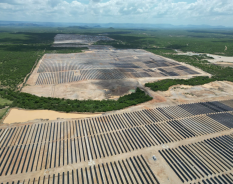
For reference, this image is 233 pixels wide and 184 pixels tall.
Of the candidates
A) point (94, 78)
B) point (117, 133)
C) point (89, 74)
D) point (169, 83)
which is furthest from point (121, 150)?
point (89, 74)

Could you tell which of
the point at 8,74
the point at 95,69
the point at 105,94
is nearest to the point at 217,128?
the point at 105,94

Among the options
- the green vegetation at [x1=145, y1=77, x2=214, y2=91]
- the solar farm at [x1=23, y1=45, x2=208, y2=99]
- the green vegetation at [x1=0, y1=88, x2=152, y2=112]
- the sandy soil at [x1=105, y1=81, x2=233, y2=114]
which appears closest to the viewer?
the green vegetation at [x1=0, y1=88, x2=152, y2=112]

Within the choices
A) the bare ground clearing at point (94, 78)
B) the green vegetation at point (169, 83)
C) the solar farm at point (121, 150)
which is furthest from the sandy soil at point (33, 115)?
the green vegetation at point (169, 83)

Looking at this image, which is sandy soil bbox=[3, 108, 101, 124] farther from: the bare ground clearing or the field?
the bare ground clearing

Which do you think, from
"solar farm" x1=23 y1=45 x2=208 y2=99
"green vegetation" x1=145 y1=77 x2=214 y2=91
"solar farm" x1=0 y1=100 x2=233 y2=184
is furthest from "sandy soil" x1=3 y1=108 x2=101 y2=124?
"green vegetation" x1=145 y1=77 x2=214 y2=91

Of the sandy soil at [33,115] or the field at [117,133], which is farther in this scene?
the sandy soil at [33,115]

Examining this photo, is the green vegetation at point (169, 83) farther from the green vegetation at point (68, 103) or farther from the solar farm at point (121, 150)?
the solar farm at point (121, 150)
